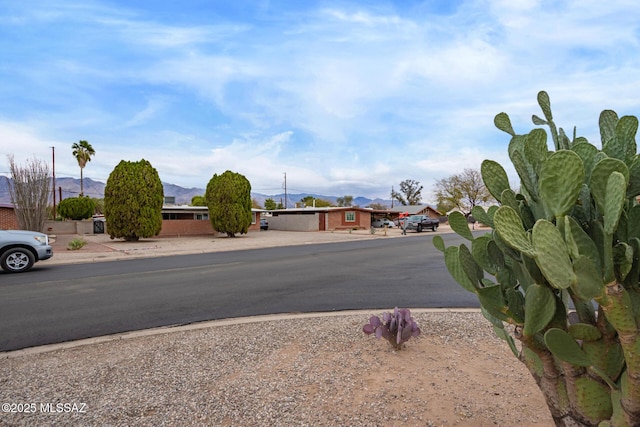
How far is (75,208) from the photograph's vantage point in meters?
36.2

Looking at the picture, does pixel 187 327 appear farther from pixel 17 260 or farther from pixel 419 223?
pixel 419 223

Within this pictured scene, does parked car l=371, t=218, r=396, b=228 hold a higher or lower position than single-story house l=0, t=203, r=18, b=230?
lower

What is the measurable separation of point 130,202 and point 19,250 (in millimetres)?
12945

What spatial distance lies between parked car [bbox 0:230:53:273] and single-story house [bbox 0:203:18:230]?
2274 cm

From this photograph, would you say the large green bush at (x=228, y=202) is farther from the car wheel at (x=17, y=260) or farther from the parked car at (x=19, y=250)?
the car wheel at (x=17, y=260)

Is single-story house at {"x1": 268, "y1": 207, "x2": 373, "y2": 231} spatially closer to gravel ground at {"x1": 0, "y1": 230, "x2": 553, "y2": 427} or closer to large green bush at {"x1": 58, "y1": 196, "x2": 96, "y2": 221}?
large green bush at {"x1": 58, "y1": 196, "x2": 96, "y2": 221}

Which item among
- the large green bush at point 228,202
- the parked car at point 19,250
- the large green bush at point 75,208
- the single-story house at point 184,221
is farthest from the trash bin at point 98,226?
the parked car at point 19,250

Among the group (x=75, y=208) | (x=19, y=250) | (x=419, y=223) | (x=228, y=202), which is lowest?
(x=419, y=223)

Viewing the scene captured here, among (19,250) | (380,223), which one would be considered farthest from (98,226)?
(380,223)

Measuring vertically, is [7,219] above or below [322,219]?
above

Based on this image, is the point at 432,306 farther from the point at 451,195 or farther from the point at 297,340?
the point at 451,195

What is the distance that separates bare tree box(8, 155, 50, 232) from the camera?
25.4 metres

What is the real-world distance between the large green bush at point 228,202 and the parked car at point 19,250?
1669 cm

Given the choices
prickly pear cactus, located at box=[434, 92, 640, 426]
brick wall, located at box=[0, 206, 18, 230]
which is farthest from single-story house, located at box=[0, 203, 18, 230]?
prickly pear cactus, located at box=[434, 92, 640, 426]
